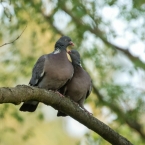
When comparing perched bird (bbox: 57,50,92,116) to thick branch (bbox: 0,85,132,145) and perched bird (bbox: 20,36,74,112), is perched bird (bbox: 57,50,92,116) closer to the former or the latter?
perched bird (bbox: 20,36,74,112)

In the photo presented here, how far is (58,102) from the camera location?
5.53 metres

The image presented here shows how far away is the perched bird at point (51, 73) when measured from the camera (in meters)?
6.57

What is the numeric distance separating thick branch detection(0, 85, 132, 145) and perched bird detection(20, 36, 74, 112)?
90 cm

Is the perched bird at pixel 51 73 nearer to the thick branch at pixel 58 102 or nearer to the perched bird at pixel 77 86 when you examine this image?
the perched bird at pixel 77 86

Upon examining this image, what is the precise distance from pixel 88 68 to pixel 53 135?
510 centimetres

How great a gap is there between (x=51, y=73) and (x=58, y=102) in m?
1.23

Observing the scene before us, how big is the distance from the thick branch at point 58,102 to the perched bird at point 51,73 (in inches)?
35.4

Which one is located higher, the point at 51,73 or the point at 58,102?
the point at 51,73

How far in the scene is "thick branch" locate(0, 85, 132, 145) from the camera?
195 inches

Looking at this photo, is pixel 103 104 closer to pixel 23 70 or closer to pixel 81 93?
pixel 23 70

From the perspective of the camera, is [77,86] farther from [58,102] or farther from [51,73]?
[58,102]

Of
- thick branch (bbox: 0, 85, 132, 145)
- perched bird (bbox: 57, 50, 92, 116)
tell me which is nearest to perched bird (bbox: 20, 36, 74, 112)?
perched bird (bbox: 57, 50, 92, 116)

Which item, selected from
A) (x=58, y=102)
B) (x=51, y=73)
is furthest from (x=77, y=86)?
(x=58, y=102)

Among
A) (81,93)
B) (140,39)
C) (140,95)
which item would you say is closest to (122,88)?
(140,95)
